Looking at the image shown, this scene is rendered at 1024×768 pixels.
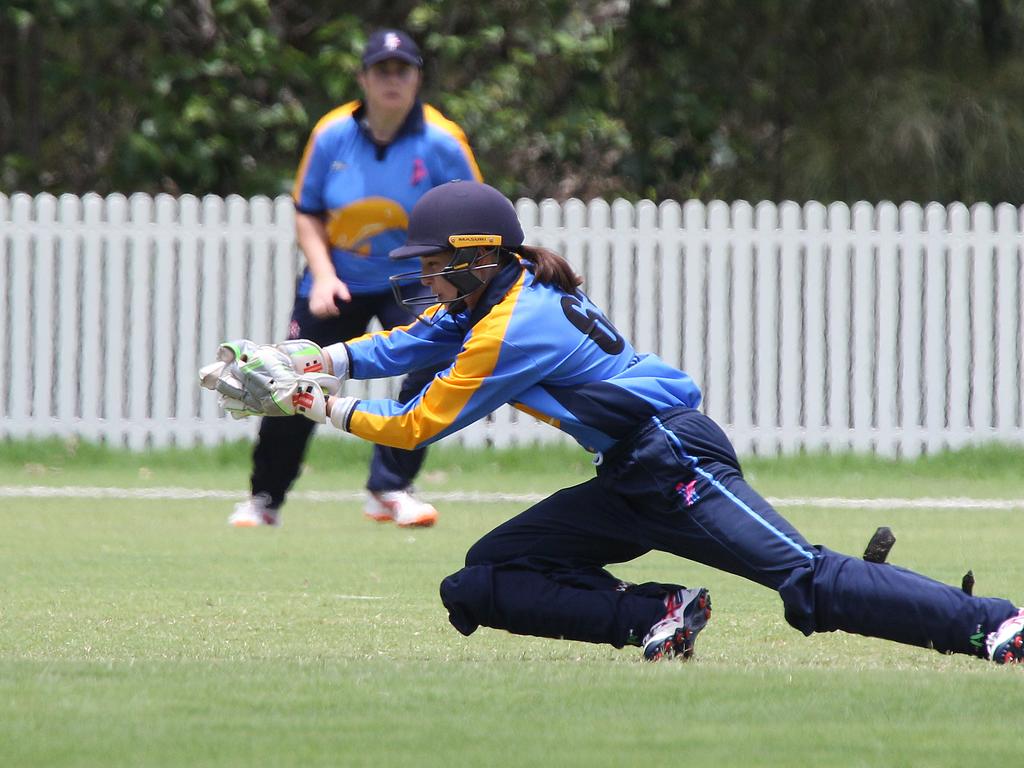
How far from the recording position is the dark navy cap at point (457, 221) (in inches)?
199

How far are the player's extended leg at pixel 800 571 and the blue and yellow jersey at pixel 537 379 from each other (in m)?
0.15

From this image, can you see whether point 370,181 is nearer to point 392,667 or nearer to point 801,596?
point 392,667

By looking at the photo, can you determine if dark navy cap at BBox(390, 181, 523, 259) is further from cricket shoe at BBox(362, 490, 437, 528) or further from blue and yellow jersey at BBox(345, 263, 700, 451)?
cricket shoe at BBox(362, 490, 437, 528)

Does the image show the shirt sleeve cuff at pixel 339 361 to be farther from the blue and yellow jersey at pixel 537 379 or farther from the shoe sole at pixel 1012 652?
the shoe sole at pixel 1012 652

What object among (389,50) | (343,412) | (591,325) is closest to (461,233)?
(591,325)

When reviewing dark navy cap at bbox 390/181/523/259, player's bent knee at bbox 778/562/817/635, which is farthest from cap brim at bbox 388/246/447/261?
player's bent knee at bbox 778/562/817/635

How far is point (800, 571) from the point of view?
Result: 15.7 feet

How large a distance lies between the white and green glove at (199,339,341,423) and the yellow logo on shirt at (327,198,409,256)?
2.94 meters

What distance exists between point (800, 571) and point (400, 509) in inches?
147

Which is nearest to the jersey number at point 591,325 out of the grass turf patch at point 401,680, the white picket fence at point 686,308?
the grass turf patch at point 401,680

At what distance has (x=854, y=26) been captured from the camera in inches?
619

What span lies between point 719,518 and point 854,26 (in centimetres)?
1160

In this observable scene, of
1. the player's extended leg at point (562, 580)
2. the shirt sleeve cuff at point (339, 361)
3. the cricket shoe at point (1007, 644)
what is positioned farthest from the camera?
the shirt sleeve cuff at point (339, 361)

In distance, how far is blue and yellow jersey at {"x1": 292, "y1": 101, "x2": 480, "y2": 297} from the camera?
812 centimetres
